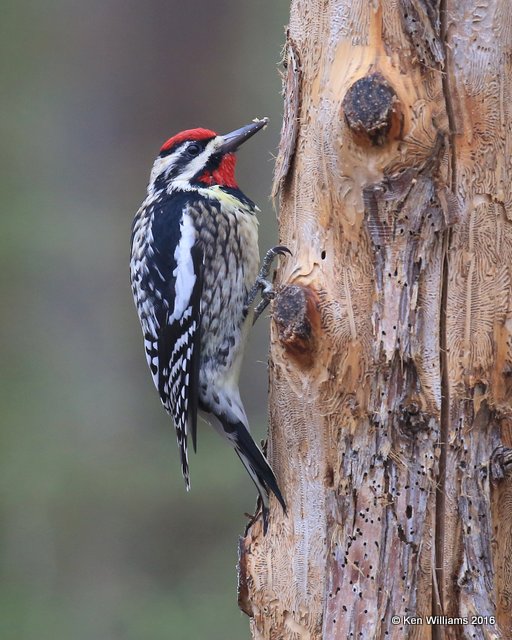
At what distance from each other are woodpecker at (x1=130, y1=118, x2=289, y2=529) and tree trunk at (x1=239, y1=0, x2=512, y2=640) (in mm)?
977

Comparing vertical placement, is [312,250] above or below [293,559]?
above

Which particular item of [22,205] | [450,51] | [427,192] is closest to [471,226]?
[427,192]

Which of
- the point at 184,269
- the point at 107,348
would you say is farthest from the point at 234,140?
the point at 107,348

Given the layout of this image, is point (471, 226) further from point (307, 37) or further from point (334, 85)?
point (307, 37)

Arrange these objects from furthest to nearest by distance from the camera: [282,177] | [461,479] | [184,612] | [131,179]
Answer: [131,179] < [184,612] < [282,177] < [461,479]

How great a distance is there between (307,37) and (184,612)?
4.88 meters

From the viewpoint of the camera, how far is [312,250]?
271 cm

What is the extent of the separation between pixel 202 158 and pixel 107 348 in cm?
327

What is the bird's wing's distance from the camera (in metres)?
3.57

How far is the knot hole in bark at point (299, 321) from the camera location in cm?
259

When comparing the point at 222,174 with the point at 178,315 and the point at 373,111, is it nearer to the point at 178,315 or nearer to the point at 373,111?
the point at 178,315

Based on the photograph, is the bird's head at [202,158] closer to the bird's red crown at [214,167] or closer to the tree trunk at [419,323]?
the bird's red crown at [214,167]

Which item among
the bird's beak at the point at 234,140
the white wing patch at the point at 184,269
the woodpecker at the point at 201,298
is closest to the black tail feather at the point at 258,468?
the woodpecker at the point at 201,298

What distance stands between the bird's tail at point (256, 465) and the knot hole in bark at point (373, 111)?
3.53 feet
